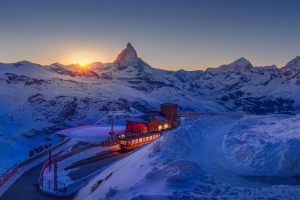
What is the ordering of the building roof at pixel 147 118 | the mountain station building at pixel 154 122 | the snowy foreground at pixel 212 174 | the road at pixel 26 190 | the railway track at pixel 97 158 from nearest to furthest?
the snowy foreground at pixel 212 174, the road at pixel 26 190, the railway track at pixel 97 158, the mountain station building at pixel 154 122, the building roof at pixel 147 118

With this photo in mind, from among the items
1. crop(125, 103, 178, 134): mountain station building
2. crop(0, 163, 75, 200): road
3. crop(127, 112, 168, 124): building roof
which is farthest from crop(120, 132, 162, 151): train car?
crop(0, 163, 75, 200): road

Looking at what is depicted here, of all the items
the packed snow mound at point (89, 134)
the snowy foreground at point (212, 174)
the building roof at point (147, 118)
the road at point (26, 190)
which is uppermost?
the building roof at point (147, 118)

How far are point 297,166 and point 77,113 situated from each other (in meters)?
90.0

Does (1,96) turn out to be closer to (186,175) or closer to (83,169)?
(83,169)

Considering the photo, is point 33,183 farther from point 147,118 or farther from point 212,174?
point 147,118

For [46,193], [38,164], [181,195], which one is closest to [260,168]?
[181,195]

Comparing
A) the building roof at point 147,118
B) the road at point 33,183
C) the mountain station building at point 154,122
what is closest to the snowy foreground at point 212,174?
the road at point 33,183

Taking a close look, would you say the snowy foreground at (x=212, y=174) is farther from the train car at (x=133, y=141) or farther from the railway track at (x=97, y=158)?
the train car at (x=133, y=141)

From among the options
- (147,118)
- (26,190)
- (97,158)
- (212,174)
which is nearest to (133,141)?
(97,158)

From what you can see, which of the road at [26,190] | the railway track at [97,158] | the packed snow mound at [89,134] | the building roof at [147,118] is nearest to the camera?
the road at [26,190]

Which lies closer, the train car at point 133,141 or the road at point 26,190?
the road at point 26,190

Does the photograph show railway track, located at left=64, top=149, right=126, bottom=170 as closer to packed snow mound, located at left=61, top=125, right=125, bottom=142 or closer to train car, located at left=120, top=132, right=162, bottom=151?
train car, located at left=120, top=132, right=162, bottom=151

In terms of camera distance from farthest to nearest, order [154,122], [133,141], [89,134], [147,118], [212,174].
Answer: [89,134], [147,118], [154,122], [133,141], [212,174]

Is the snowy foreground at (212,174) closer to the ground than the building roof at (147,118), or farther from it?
closer to the ground
